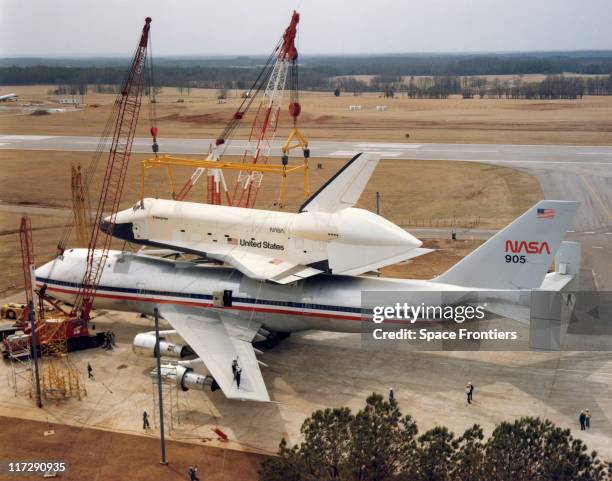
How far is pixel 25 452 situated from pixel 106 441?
16.9 feet

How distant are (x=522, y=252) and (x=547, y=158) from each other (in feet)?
346

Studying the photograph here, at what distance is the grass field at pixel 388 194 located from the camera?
9231 centimetres

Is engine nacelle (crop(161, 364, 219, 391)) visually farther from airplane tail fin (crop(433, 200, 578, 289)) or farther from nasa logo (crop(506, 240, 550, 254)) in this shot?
nasa logo (crop(506, 240, 550, 254))

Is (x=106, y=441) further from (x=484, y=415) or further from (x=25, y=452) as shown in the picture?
(x=484, y=415)

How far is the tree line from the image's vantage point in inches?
1366

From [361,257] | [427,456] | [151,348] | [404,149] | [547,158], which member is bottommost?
[151,348]

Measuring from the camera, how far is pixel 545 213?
5244 cm

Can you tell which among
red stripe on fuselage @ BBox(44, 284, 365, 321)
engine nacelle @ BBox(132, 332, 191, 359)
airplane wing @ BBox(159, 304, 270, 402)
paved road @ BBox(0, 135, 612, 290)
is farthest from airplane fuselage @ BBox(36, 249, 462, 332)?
paved road @ BBox(0, 135, 612, 290)

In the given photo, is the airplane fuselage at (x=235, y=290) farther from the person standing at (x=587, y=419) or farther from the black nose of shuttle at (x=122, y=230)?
the person standing at (x=587, y=419)

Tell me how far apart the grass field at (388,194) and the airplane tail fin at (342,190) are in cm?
1978

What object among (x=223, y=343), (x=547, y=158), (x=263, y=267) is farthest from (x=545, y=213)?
(x=547, y=158)

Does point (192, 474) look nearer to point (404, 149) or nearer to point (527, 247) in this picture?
point (527, 247)

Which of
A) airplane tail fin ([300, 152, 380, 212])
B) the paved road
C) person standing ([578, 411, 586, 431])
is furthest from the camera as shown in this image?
the paved road

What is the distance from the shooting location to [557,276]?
6075cm
